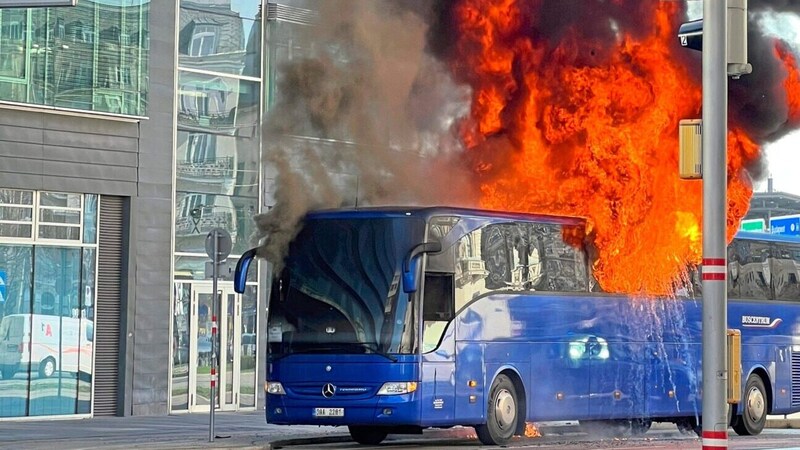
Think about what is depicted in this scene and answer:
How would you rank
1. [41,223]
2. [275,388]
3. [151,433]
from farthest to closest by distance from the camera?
[41,223], [151,433], [275,388]

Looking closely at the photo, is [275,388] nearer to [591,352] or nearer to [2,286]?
[591,352]

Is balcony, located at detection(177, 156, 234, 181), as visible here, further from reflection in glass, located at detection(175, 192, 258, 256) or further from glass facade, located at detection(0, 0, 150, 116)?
glass facade, located at detection(0, 0, 150, 116)

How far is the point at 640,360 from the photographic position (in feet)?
78.7

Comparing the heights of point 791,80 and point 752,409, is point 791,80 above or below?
above

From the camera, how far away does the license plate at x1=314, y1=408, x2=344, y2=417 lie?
20.4 m

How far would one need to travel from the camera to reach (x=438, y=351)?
20641mm

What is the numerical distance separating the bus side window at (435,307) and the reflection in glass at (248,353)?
36.5 feet

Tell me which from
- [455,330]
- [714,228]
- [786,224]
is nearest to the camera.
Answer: [714,228]

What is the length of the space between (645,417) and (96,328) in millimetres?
10352

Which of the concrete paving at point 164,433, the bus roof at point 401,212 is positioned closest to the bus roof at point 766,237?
the concrete paving at point 164,433

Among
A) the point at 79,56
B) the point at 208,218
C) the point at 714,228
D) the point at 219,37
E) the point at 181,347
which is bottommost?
the point at 181,347

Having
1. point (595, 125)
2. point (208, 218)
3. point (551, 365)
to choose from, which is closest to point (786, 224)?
point (208, 218)

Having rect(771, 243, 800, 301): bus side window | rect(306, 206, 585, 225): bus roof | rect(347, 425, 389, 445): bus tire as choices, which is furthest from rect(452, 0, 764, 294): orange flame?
rect(347, 425, 389, 445): bus tire

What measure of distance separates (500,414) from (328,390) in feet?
8.72
